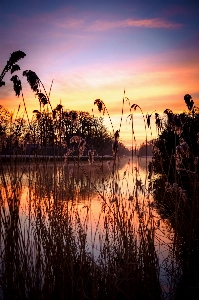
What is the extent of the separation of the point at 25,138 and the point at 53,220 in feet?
2.94

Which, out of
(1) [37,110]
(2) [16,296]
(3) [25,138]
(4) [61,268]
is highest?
(1) [37,110]

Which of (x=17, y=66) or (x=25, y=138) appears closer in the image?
(x=17, y=66)

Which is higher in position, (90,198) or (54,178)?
(54,178)

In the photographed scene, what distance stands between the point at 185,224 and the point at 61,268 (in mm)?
1718

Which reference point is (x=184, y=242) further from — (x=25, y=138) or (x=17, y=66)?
(x=17, y=66)

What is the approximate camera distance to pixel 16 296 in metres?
2.25

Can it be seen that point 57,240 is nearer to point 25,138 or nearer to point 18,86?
point 25,138

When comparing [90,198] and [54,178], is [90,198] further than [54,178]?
Yes

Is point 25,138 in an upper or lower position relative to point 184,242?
upper

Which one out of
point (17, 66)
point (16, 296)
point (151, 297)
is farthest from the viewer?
point (151, 297)

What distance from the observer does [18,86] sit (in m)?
1.87

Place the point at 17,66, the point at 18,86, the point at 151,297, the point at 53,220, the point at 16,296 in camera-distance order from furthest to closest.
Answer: the point at 151,297
the point at 53,220
the point at 16,296
the point at 18,86
the point at 17,66

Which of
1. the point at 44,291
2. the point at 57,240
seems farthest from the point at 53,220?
the point at 44,291

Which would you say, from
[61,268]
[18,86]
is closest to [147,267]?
[61,268]
